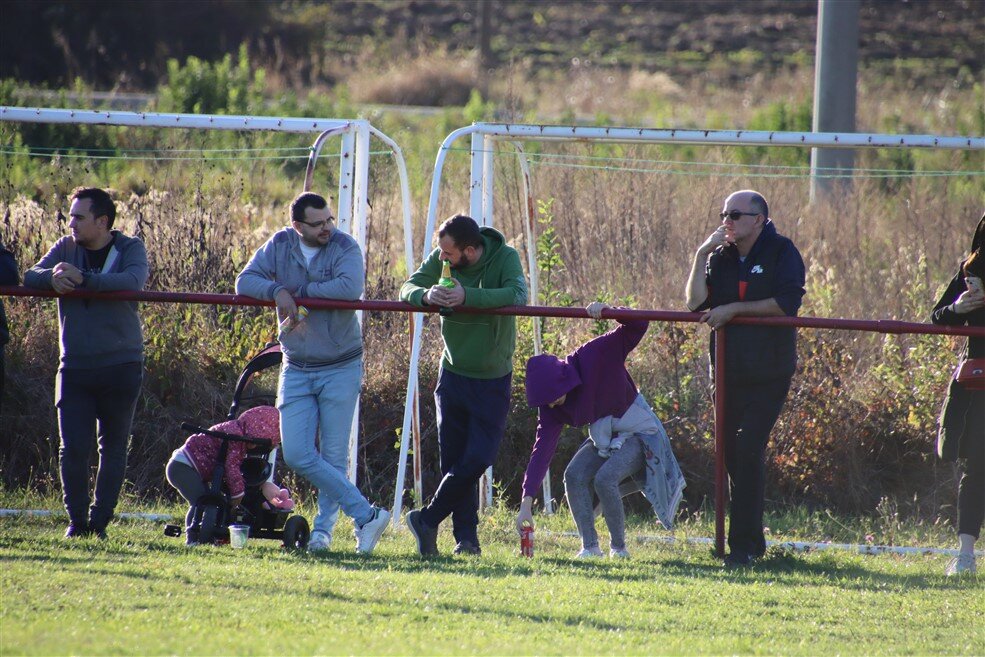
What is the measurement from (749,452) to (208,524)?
116 inches

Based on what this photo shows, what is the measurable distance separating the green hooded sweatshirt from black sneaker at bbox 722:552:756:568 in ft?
5.16

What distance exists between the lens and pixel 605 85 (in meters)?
30.6

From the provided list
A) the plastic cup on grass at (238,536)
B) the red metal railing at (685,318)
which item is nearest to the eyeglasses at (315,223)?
the red metal railing at (685,318)

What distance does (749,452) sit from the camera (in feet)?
22.7

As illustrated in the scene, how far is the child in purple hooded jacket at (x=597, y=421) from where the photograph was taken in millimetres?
6973

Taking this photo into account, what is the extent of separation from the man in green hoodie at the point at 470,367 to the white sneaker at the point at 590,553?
566 millimetres

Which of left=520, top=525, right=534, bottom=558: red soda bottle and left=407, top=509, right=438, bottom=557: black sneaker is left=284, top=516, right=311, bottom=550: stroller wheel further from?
left=520, top=525, right=534, bottom=558: red soda bottle

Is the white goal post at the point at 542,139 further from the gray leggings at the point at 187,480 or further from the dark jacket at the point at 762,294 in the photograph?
the gray leggings at the point at 187,480

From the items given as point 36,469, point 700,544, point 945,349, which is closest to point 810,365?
point 945,349

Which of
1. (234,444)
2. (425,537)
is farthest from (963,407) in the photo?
(234,444)

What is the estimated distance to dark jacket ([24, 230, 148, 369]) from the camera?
6984 millimetres

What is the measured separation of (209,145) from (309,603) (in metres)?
9.75

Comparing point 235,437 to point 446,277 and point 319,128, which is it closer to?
point 446,277

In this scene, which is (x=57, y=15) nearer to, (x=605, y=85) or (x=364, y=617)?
(x=605, y=85)
